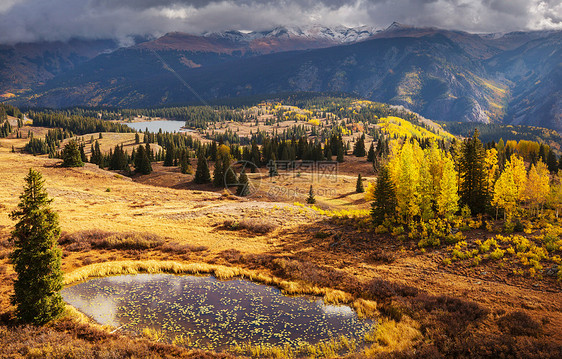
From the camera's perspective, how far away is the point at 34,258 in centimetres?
2209

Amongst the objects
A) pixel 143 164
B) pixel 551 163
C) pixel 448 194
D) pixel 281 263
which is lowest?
pixel 281 263

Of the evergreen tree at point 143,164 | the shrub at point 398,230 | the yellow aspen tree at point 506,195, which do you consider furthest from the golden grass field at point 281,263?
the evergreen tree at point 143,164

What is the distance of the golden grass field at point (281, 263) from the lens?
22359mm

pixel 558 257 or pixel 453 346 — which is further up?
pixel 558 257

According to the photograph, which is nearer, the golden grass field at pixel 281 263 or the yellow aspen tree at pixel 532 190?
the golden grass field at pixel 281 263

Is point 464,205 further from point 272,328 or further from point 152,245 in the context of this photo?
point 152,245

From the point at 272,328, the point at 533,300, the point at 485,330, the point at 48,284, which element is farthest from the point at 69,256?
the point at 533,300

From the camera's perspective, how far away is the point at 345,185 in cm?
10169

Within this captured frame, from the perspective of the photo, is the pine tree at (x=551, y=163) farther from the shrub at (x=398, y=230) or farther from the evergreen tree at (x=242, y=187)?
the shrub at (x=398, y=230)

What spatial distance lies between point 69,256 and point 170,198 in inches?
1211

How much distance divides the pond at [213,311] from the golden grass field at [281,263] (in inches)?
63.0

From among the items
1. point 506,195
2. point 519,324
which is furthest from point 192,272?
point 506,195

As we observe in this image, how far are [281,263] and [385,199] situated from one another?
18.4 metres

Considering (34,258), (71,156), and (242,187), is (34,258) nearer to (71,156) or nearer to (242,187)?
(242,187)
